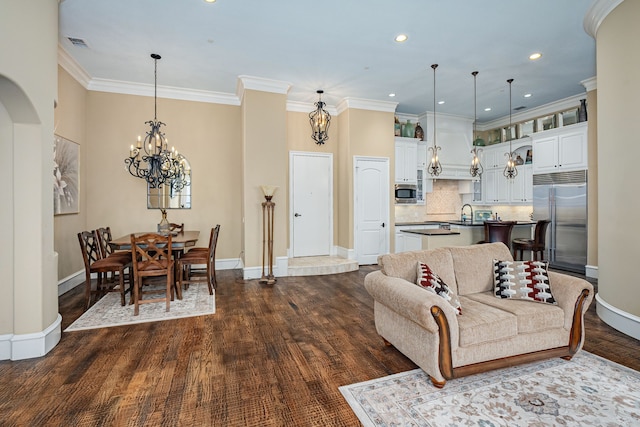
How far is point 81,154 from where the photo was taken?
16.8 feet

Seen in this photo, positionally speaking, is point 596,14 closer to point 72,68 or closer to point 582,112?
point 582,112

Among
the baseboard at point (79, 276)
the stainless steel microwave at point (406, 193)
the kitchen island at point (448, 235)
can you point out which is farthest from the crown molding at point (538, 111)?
the baseboard at point (79, 276)

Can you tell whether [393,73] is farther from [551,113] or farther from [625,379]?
[625,379]

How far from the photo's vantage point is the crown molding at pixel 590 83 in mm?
5234

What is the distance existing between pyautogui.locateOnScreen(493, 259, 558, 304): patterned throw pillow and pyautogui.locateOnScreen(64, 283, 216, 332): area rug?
3169 mm

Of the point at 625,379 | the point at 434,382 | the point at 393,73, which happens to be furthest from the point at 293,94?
the point at 625,379

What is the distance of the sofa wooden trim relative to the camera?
213cm

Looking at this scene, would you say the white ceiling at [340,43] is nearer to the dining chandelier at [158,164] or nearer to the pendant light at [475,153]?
the pendant light at [475,153]

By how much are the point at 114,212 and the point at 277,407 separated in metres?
4.97

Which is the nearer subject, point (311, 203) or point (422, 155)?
point (311, 203)

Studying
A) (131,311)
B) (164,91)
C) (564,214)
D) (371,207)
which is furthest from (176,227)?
(564,214)

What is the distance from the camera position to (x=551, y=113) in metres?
6.67

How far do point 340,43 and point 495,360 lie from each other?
158 inches

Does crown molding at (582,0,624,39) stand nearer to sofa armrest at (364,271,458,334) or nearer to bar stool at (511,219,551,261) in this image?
bar stool at (511,219,551,261)
